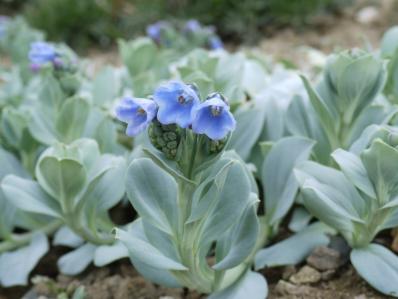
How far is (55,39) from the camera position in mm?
6340

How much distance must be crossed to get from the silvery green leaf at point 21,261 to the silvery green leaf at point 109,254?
0.83 feet

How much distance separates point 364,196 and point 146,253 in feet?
2.23

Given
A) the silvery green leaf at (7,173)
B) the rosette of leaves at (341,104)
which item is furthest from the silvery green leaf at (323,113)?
the silvery green leaf at (7,173)

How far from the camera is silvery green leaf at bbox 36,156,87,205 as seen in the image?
192 centimetres

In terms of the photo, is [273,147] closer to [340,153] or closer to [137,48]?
[340,153]

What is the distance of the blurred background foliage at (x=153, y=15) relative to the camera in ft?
19.0

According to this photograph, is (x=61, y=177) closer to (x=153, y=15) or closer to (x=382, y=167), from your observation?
(x=382, y=167)

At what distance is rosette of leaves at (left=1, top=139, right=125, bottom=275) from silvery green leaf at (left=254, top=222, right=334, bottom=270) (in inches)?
20.5

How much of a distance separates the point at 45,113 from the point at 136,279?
0.82 m

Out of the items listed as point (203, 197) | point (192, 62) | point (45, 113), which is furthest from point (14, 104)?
point (203, 197)

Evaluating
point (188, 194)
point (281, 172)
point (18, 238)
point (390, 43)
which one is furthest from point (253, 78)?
point (188, 194)

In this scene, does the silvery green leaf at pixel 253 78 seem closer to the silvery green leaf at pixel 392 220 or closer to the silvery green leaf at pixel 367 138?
the silvery green leaf at pixel 367 138

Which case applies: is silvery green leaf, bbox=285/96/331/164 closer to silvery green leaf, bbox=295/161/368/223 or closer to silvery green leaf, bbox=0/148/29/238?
silvery green leaf, bbox=295/161/368/223

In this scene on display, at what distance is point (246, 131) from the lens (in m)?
2.22
